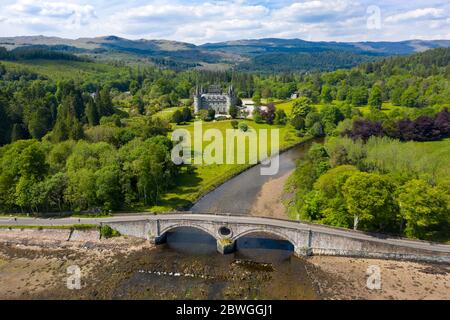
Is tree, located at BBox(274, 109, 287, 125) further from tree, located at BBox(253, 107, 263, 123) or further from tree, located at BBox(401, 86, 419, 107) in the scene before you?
tree, located at BBox(401, 86, 419, 107)

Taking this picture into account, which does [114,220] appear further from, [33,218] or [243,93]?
[243,93]

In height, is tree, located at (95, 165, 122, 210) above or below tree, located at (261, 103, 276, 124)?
below

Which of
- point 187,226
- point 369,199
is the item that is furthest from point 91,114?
point 369,199

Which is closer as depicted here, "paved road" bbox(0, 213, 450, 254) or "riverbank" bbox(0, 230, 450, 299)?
"riverbank" bbox(0, 230, 450, 299)

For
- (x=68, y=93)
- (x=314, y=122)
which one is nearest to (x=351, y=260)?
(x=314, y=122)

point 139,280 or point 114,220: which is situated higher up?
point 114,220
